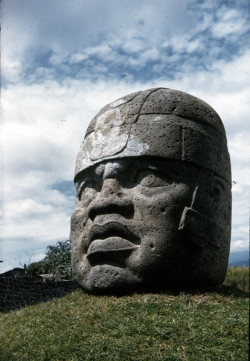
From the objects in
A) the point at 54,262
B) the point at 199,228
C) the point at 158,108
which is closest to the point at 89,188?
the point at 158,108

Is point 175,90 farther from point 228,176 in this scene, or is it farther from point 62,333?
point 62,333

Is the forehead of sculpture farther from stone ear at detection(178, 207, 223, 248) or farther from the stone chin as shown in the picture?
the stone chin

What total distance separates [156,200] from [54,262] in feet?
59.4

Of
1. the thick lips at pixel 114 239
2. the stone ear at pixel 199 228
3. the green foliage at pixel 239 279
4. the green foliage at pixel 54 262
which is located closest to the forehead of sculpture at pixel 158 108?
the stone ear at pixel 199 228

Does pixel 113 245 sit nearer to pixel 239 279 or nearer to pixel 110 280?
pixel 110 280

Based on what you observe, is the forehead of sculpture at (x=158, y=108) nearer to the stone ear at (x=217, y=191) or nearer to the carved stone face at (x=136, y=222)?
the carved stone face at (x=136, y=222)

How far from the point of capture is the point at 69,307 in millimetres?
7105

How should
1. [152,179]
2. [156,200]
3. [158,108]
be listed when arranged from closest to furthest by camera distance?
[156,200] → [152,179] → [158,108]

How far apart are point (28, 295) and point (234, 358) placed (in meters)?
9.49

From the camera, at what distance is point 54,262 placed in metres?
23.8

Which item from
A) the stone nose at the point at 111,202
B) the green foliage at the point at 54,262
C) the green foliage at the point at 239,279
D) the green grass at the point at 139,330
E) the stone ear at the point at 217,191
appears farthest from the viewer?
the green foliage at the point at 54,262

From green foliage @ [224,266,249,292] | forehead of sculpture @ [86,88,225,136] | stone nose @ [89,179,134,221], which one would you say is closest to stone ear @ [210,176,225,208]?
forehead of sculpture @ [86,88,225,136]

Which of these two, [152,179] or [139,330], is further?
[152,179]

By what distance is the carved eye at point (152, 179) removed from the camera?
7008mm
